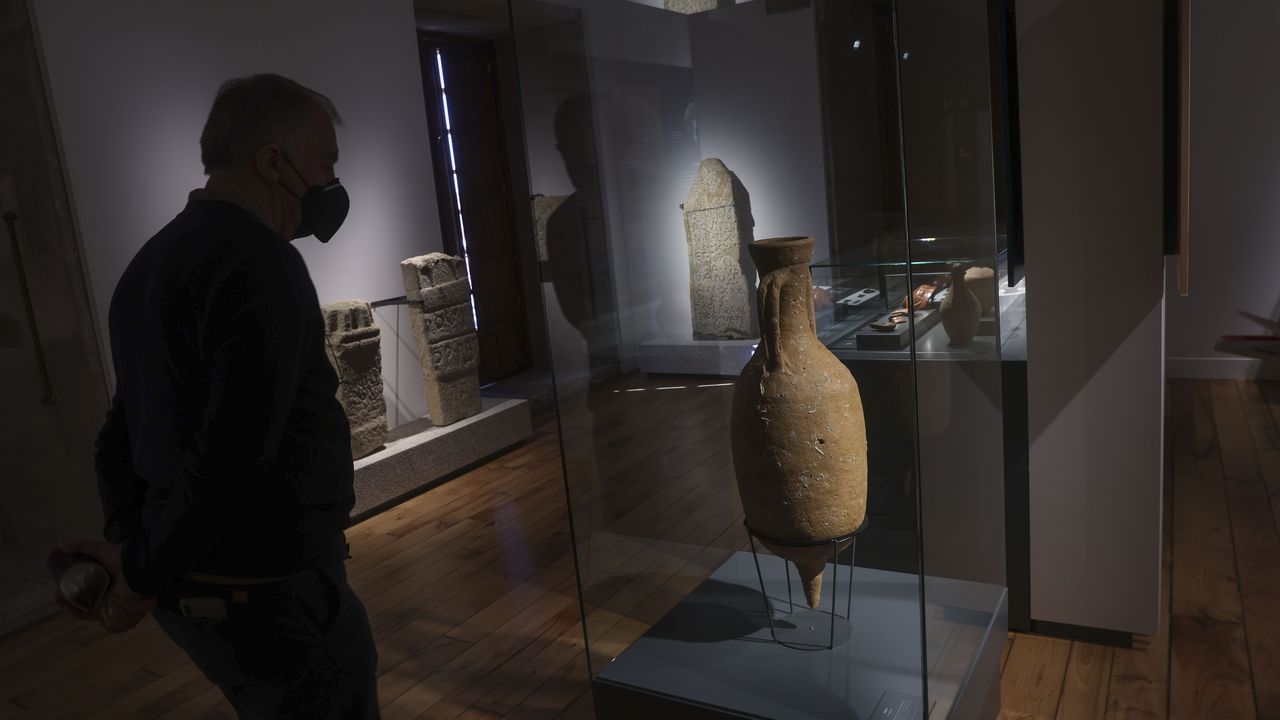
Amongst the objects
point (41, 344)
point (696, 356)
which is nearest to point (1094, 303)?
point (696, 356)

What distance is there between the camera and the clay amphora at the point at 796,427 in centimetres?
170

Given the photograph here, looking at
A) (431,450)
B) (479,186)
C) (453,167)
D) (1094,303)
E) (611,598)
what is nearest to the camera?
(611,598)

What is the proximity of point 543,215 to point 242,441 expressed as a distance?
0.62m

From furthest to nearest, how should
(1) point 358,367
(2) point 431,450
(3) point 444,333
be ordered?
1. (3) point 444,333
2. (2) point 431,450
3. (1) point 358,367

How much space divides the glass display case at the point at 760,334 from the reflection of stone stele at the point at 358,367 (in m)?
2.91

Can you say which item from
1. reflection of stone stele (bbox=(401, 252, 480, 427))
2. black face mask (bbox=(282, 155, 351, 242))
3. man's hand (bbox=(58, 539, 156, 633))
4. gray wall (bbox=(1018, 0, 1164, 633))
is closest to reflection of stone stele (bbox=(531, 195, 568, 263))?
black face mask (bbox=(282, 155, 351, 242))

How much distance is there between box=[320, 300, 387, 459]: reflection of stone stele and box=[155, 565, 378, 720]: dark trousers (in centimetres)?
282

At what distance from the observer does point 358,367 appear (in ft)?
14.8

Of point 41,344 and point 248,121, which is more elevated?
point 248,121

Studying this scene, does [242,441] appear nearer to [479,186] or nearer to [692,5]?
[692,5]

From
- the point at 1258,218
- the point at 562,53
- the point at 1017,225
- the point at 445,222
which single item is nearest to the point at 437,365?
the point at 445,222

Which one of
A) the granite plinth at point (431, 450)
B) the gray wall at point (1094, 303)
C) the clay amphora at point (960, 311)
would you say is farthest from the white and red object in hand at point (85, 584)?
the granite plinth at point (431, 450)

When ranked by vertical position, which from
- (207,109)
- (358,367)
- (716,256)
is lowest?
(358,367)

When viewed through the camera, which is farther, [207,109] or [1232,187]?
[1232,187]
